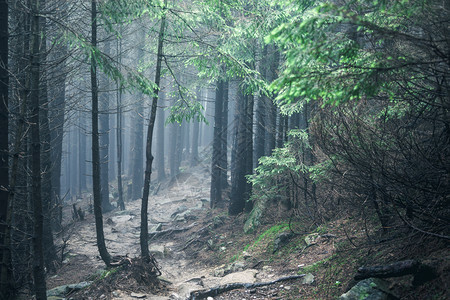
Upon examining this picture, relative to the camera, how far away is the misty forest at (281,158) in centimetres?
397

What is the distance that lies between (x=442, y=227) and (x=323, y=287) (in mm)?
2399

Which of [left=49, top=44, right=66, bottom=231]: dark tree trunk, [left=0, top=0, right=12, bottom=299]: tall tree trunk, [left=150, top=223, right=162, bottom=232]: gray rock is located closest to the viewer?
[left=0, top=0, right=12, bottom=299]: tall tree trunk

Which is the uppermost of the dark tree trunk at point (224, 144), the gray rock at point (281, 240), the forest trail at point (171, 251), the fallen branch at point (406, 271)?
the dark tree trunk at point (224, 144)

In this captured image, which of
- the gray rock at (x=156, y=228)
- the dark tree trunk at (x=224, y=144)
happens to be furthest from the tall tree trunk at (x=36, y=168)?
the dark tree trunk at (x=224, y=144)

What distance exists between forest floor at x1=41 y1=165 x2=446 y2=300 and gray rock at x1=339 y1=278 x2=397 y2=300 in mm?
746

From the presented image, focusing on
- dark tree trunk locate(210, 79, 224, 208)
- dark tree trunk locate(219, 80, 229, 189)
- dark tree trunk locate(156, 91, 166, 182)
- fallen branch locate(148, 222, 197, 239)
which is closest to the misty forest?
fallen branch locate(148, 222, 197, 239)

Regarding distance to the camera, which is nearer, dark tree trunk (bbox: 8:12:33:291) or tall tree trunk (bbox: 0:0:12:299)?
tall tree trunk (bbox: 0:0:12:299)

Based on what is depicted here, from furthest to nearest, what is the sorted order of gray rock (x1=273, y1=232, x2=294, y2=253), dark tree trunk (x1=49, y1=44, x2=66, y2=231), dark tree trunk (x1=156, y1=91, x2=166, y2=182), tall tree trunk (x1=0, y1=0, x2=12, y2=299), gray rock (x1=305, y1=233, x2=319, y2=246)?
dark tree trunk (x1=156, y1=91, x2=166, y2=182), dark tree trunk (x1=49, y1=44, x2=66, y2=231), gray rock (x1=273, y1=232, x2=294, y2=253), gray rock (x1=305, y1=233, x2=319, y2=246), tall tree trunk (x1=0, y1=0, x2=12, y2=299)

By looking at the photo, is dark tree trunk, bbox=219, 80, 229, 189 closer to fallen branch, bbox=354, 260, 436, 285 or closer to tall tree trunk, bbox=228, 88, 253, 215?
tall tree trunk, bbox=228, 88, 253, 215

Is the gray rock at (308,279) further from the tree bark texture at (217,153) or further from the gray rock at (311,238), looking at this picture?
the tree bark texture at (217,153)

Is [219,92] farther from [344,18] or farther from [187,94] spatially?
[344,18]

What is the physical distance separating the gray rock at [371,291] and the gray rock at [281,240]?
4347 mm

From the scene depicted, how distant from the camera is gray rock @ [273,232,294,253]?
28.8ft

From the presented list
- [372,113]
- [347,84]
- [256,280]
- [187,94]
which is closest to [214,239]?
[256,280]
